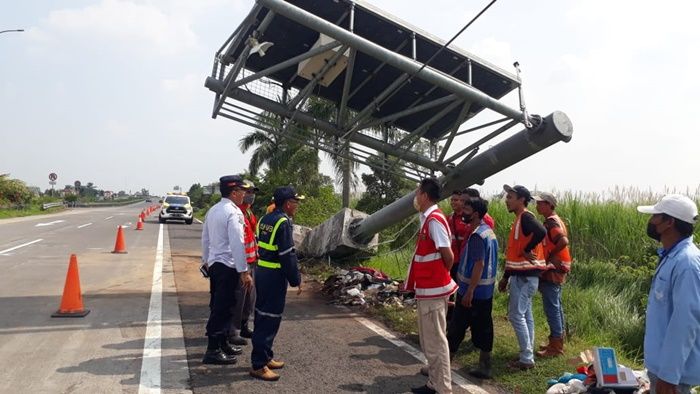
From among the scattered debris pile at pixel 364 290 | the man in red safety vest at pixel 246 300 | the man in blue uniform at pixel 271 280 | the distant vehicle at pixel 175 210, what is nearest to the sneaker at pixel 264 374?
the man in blue uniform at pixel 271 280

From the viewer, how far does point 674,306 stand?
9.14 ft

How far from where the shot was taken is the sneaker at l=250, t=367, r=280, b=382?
473 cm

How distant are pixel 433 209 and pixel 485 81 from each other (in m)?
4.18

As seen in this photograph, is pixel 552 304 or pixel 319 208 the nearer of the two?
pixel 552 304

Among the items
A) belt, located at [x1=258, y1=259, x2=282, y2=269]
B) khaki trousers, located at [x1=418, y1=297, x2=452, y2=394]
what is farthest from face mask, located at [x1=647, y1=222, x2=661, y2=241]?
belt, located at [x1=258, y1=259, x2=282, y2=269]

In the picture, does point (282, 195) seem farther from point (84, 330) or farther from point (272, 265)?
point (84, 330)

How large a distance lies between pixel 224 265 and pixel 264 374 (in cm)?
120

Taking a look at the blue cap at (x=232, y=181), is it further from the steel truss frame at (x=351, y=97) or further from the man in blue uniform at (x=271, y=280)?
the steel truss frame at (x=351, y=97)

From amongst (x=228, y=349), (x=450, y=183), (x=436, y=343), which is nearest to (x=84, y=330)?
(x=228, y=349)

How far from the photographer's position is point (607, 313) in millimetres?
7402

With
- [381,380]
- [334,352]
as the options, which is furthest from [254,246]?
[381,380]

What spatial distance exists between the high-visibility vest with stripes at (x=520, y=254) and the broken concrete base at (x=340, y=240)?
5.49 metres

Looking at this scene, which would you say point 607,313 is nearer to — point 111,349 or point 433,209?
point 433,209

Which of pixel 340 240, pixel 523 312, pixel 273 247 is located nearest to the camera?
pixel 273 247
